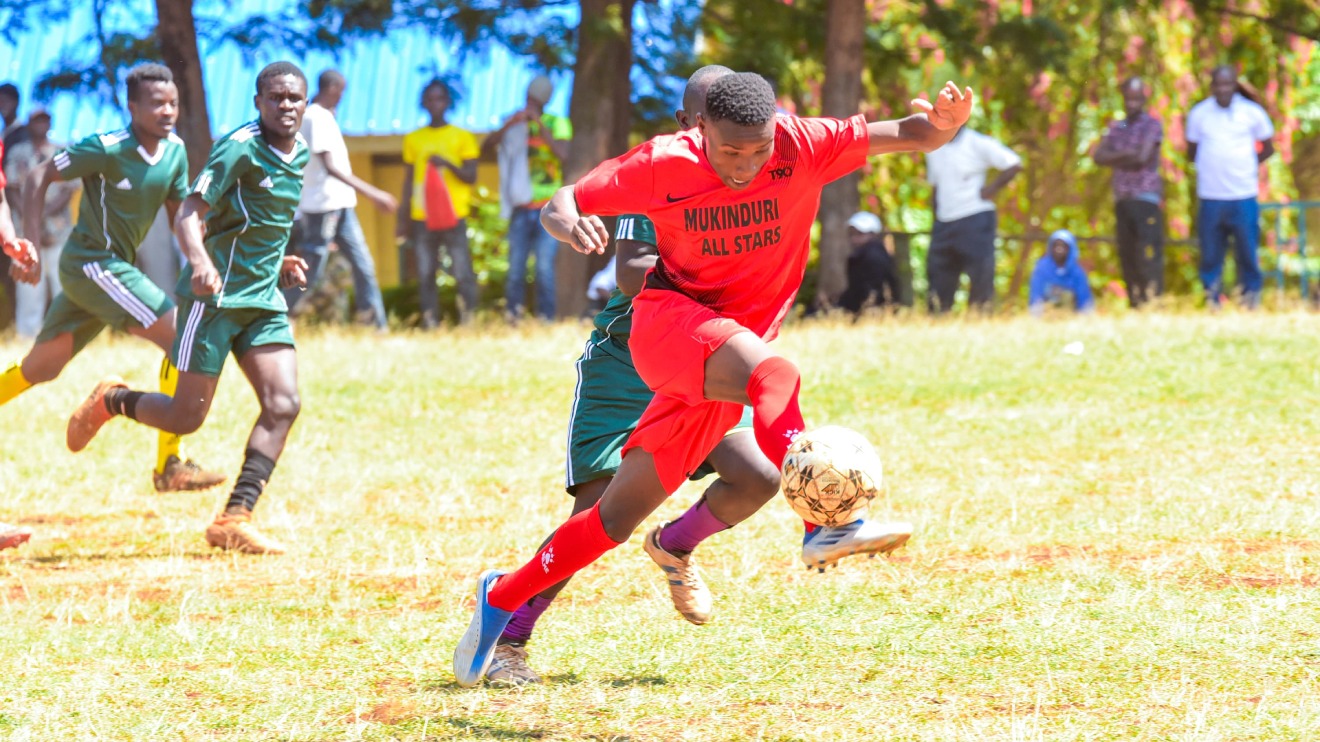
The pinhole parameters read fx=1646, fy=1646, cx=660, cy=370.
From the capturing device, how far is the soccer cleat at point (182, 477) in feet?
27.1

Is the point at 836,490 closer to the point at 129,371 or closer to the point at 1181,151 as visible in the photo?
the point at 129,371

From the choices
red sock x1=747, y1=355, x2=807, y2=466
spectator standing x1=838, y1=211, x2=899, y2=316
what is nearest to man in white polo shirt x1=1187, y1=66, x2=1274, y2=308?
spectator standing x1=838, y1=211, x2=899, y2=316

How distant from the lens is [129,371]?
474 inches

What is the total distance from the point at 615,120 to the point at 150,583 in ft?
33.4

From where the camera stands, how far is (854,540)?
4598 mm

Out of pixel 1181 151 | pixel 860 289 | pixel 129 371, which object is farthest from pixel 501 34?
pixel 1181 151

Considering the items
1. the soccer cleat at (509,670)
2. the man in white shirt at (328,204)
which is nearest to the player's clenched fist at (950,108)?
the soccer cleat at (509,670)

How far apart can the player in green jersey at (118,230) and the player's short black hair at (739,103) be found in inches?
155

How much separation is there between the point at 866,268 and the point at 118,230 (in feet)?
25.8

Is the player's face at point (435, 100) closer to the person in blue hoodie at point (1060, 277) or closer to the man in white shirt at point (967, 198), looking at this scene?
the man in white shirt at point (967, 198)

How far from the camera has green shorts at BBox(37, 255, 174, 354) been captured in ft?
26.3

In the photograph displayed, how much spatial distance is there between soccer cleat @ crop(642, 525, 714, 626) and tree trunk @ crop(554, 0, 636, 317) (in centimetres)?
1021

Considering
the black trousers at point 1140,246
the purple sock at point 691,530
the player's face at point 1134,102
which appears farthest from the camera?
the black trousers at point 1140,246

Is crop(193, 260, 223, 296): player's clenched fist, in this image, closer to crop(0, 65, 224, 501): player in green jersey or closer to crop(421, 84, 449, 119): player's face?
crop(0, 65, 224, 501): player in green jersey
